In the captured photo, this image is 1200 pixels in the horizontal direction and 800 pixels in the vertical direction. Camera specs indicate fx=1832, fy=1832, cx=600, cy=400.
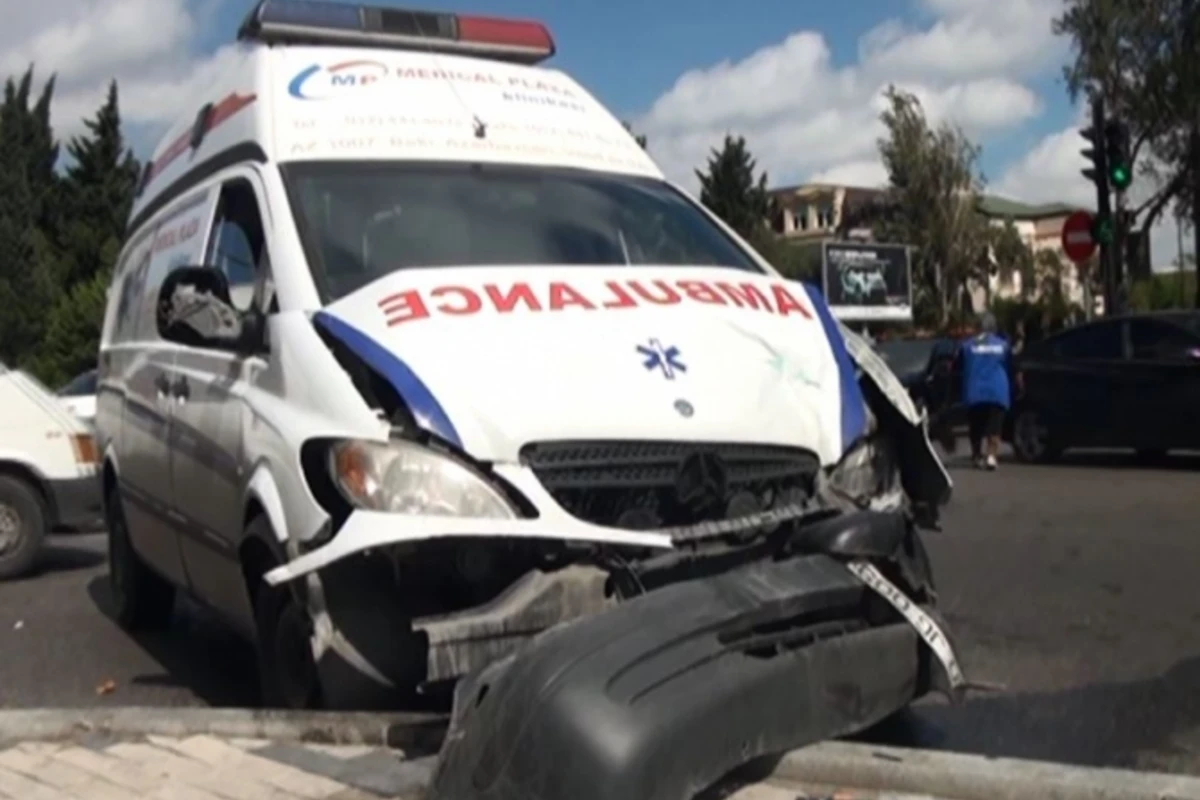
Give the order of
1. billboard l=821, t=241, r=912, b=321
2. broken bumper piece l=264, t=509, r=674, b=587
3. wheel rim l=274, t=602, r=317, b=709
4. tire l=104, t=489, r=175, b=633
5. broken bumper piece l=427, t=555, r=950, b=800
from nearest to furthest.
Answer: broken bumper piece l=427, t=555, r=950, b=800 → broken bumper piece l=264, t=509, r=674, b=587 → wheel rim l=274, t=602, r=317, b=709 → tire l=104, t=489, r=175, b=633 → billboard l=821, t=241, r=912, b=321

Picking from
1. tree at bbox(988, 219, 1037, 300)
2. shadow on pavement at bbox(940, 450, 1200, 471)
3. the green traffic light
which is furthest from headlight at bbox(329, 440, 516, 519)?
tree at bbox(988, 219, 1037, 300)

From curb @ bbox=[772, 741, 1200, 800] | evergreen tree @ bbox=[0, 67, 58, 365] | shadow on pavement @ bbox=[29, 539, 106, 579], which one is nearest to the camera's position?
curb @ bbox=[772, 741, 1200, 800]

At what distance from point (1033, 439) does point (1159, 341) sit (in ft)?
6.53

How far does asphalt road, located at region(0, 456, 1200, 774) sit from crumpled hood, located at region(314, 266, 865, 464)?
1.25 metres

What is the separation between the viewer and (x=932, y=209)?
61125 mm

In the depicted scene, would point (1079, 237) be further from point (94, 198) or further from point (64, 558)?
point (94, 198)

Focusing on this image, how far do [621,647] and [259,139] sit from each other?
3.22 metres

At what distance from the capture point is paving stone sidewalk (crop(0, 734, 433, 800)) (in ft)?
17.7

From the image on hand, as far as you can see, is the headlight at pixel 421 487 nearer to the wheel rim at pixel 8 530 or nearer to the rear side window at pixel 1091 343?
the wheel rim at pixel 8 530

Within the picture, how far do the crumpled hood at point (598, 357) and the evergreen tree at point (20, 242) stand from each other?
5078 centimetres

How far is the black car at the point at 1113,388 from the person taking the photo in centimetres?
1714

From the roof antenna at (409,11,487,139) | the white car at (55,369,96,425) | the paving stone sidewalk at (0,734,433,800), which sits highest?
the roof antenna at (409,11,487,139)

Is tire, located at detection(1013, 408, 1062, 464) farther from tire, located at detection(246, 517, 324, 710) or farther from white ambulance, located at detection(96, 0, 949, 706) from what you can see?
tire, located at detection(246, 517, 324, 710)

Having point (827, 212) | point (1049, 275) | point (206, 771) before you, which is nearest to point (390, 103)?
point (206, 771)
